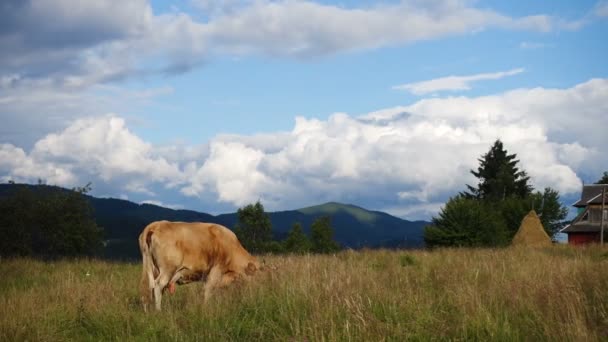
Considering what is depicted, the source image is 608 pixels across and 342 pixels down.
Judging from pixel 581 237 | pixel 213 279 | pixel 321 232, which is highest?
pixel 581 237

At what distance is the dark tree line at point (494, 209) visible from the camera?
174ft

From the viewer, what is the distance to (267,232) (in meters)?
82.4

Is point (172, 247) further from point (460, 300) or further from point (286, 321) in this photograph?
point (460, 300)

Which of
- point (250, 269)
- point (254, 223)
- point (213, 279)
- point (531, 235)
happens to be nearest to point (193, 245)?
point (213, 279)

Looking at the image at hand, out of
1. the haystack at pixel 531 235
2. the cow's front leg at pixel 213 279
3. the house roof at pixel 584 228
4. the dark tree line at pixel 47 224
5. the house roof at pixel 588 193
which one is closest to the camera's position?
the cow's front leg at pixel 213 279

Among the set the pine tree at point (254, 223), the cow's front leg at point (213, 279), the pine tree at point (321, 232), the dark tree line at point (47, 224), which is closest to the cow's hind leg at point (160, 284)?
the cow's front leg at point (213, 279)

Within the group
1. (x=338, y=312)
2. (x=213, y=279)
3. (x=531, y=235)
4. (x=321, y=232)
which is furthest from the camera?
(x=321, y=232)

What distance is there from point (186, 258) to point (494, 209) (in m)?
73.5

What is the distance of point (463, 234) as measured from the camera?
173 feet

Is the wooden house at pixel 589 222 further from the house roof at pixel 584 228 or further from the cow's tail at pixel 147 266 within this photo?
the cow's tail at pixel 147 266

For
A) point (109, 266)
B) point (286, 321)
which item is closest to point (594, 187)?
point (109, 266)

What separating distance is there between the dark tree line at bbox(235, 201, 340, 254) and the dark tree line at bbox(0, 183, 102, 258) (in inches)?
1040

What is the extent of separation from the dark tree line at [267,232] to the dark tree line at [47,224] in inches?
1040

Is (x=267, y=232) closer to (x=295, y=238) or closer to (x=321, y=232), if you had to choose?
(x=295, y=238)
